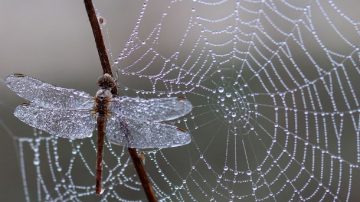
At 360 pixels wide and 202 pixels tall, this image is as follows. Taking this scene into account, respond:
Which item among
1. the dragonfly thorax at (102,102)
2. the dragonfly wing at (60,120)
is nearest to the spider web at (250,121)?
the dragonfly wing at (60,120)

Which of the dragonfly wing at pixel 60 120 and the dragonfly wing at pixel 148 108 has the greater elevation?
the dragonfly wing at pixel 148 108

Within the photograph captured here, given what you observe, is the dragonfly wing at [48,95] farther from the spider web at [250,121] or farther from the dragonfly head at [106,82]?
the spider web at [250,121]

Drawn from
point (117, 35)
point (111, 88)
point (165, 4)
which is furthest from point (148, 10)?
point (111, 88)

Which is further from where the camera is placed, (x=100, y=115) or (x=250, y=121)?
(x=250, y=121)

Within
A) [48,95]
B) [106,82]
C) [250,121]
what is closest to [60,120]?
[48,95]

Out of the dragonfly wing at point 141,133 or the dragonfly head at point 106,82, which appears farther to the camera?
the dragonfly wing at point 141,133

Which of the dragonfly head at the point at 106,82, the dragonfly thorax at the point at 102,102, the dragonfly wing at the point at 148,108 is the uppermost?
the dragonfly head at the point at 106,82

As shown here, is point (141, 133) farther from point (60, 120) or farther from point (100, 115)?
point (60, 120)

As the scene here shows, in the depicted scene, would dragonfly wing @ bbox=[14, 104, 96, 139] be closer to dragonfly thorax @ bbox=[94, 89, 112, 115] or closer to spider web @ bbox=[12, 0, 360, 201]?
dragonfly thorax @ bbox=[94, 89, 112, 115]
